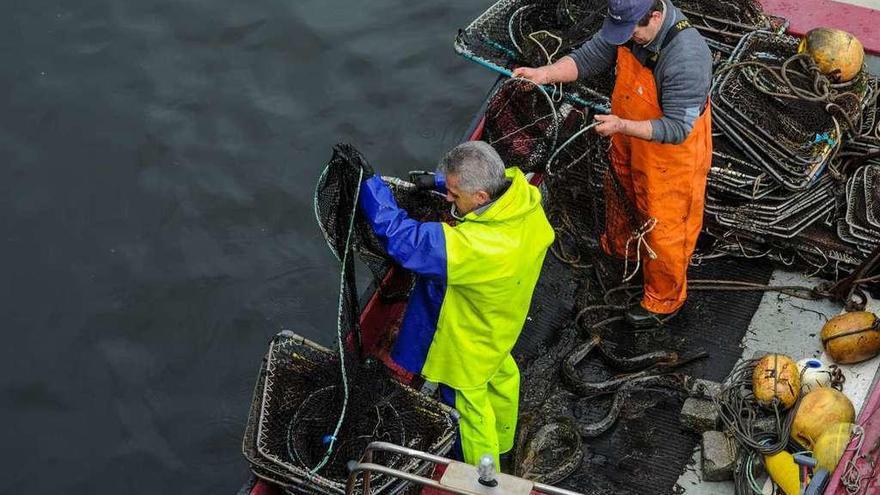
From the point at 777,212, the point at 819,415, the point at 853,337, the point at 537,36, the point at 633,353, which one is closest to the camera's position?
the point at 819,415

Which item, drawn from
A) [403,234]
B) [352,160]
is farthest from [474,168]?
[352,160]

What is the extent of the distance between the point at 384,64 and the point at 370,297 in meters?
4.97

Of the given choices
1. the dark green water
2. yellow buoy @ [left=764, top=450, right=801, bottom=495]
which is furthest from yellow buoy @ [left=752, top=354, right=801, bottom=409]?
the dark green water

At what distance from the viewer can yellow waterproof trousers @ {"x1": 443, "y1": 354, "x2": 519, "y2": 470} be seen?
17.9 feet

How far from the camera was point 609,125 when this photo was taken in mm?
5531

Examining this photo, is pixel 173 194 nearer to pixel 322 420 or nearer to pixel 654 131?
pixel 322 420

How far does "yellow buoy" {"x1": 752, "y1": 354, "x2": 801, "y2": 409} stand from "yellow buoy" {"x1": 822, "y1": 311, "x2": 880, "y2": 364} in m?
0.43

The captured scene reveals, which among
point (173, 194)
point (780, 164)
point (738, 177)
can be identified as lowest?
point (173, 194)

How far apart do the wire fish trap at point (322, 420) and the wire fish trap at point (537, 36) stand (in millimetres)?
2571

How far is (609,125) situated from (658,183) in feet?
2.23

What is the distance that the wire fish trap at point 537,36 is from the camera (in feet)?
23.1

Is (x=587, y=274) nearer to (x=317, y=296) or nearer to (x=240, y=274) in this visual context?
(x=317, y=296)

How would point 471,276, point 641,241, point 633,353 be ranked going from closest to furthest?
point 471,276, point 641,241, point 633,353

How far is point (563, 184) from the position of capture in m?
7.00
